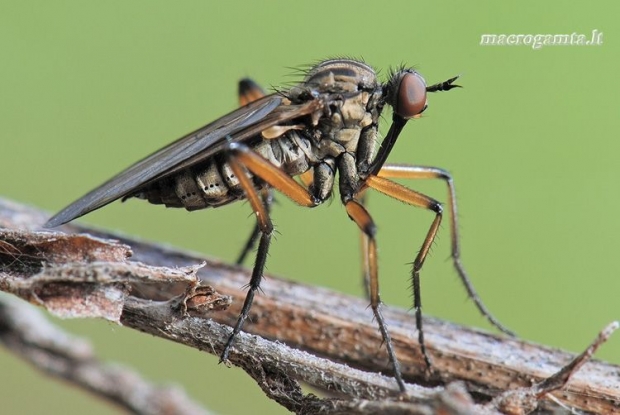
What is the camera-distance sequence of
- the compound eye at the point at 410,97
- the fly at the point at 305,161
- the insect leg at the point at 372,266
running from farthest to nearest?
the compound eye at the point at 410,97 < the fly at the point at 305,161 < the insect leg at the point at 372,266

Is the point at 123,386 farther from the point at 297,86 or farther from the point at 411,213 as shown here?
the point at 411,213

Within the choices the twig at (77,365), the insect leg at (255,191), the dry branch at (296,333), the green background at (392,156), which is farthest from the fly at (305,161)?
the green background at (392,156)

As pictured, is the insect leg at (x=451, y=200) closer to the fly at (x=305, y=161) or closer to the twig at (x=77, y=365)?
the fly at (x=305, y=161)

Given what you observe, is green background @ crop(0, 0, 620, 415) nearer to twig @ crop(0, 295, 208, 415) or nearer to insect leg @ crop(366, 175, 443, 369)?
insect leg @ crop(366, 175, 443, 369)

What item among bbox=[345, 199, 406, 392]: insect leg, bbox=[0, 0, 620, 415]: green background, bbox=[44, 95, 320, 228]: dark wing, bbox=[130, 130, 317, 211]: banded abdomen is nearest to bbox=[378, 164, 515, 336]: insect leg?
bbox=[345, 199, 406, 392]: insect leg

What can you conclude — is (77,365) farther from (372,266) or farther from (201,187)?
(372,266)

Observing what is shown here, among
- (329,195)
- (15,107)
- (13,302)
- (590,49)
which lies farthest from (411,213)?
(13,302)

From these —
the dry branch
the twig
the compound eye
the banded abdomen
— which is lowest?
the twig
